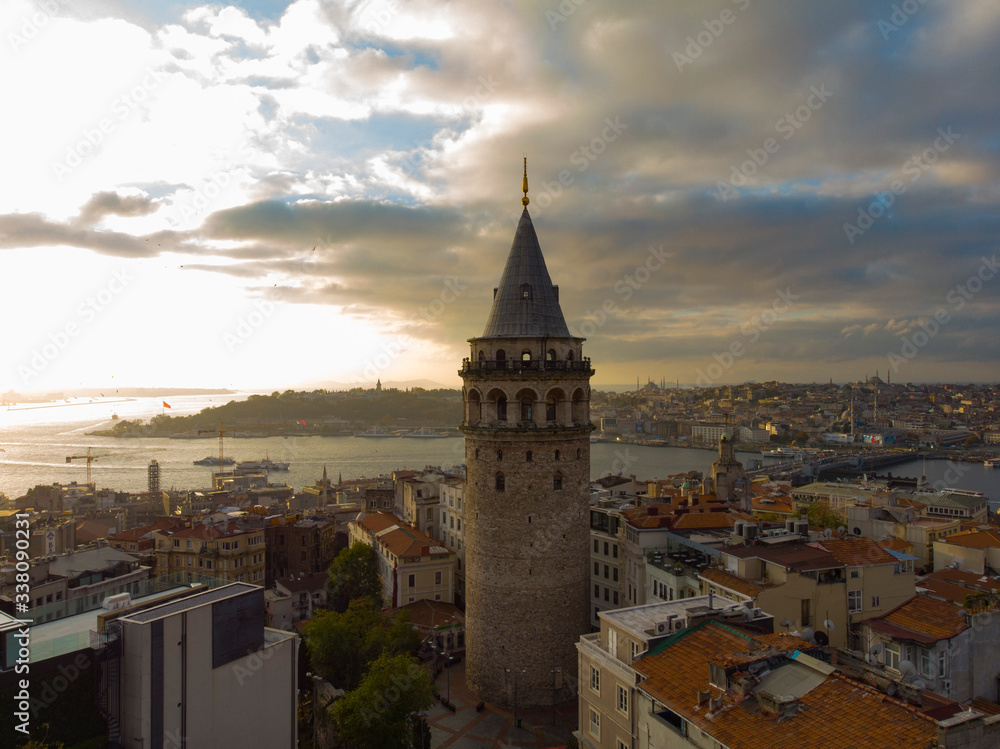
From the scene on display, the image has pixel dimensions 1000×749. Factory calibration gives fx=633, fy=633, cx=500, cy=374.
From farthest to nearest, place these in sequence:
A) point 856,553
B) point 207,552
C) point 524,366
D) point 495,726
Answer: point 207,552 → point 524,366 → point 495,726 → point 856,553

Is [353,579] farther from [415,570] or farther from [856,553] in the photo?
[856,553]

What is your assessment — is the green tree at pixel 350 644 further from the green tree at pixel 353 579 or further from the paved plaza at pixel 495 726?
the green tree at pixel 353 579

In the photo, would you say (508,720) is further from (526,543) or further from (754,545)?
(754,545)

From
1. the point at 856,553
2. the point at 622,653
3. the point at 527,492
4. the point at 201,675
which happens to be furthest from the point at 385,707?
the point at 856,553

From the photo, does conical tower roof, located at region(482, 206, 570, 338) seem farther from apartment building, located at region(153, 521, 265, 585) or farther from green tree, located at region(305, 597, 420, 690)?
apartment building, located at region(153, 521, 265, 585)

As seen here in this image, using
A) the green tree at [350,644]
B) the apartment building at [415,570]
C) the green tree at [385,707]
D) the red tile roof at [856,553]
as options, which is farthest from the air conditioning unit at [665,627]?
the apartment building at [415,570]

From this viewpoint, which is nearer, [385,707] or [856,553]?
[385,707]

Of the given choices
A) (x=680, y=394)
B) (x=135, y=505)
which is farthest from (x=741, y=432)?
(x=135, y=505)
